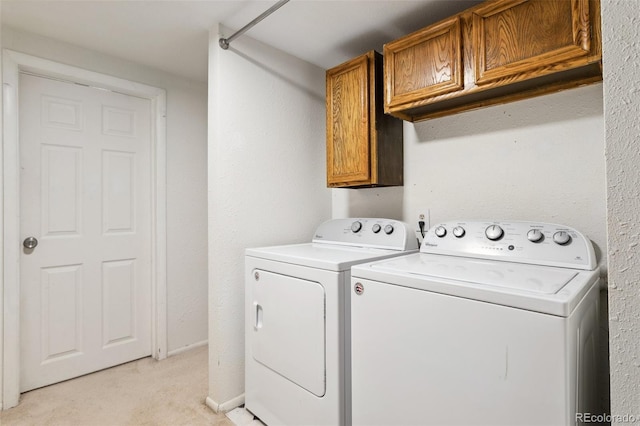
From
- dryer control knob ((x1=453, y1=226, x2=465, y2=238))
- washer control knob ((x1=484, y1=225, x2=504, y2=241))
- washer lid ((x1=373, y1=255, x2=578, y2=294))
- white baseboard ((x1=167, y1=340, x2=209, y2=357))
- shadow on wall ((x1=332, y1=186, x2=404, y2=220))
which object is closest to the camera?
washer lid ((x1=373, y1=255, x2=578, y2=294))

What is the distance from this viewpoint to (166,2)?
171 cm

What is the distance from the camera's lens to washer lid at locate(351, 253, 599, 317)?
935 mm

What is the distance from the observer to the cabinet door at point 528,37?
1270 millimetres

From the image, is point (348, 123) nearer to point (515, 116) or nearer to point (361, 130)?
point (361, 130)

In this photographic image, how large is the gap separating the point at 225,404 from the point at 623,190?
80.9 inches

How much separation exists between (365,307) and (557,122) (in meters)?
1.26

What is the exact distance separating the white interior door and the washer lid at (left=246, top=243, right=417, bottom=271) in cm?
123

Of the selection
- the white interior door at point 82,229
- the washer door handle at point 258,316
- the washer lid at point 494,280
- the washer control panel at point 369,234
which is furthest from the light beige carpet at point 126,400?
the washer lid at point 494,280

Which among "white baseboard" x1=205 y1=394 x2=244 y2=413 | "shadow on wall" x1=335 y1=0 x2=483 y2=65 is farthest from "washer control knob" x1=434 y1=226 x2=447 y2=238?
"white baseboard" x1=205 y1=394 x2=244 y2=413

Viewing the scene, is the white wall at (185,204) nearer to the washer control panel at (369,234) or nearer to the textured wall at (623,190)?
the washer control panel at (369,234)

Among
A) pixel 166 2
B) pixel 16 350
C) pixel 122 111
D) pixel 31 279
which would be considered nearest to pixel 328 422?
pixel 16 350

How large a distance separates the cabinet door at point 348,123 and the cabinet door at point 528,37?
0.66 m

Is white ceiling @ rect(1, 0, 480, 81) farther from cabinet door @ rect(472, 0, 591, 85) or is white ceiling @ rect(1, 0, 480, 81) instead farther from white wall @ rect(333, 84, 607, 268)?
white wall @ rect(333, 84, 607, 268)

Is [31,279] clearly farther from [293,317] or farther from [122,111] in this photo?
[293,317]
